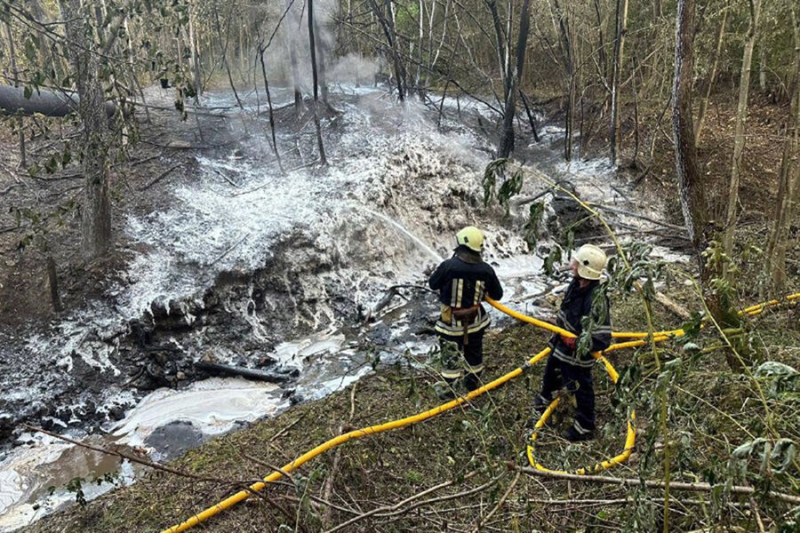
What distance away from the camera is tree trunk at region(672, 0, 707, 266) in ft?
13.9

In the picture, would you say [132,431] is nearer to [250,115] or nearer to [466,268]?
[466,268]

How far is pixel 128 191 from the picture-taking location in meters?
8.66

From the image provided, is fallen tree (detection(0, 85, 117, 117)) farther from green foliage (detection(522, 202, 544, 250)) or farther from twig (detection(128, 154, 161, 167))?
Result: green foliage (detection(522, 202, 544, 250))

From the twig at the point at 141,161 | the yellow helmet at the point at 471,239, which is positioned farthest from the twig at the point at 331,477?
the twig at the point at 141,161

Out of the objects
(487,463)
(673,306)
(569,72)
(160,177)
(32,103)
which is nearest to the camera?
(487,463)

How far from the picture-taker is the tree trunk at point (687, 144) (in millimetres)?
4223

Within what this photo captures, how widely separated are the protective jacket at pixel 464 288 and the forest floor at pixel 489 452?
641 mm

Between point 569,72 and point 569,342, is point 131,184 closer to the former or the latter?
point 569,342

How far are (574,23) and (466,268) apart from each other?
9.54 metres

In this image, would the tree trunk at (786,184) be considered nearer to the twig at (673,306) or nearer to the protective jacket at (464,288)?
the twig at (673,306)

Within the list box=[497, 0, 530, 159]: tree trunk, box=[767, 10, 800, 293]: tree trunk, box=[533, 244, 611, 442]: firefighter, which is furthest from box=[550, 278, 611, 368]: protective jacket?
box=[497, 0, 530, 159]: tree trunk

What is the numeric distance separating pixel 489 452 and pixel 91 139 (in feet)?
18.7

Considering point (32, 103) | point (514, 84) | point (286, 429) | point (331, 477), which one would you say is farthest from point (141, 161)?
point (331, 477)

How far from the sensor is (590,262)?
4035 millimetres
